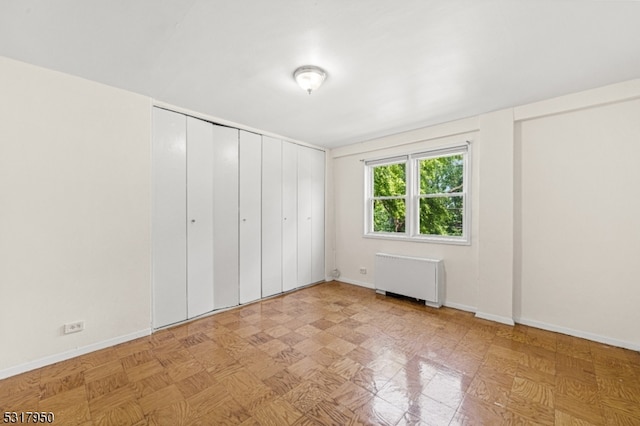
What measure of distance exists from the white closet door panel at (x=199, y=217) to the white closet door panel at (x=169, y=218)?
67 millimetres

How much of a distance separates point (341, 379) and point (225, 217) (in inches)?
94.8

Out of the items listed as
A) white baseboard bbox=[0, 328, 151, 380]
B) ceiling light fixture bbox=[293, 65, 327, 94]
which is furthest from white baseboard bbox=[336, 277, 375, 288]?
ceiling light fixture bbox=[293, 65, 327, 94]

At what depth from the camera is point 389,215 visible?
4.46m

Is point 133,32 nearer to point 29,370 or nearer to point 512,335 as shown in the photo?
point 29,370

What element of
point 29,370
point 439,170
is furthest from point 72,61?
point 439,170

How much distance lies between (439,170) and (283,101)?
2.44m

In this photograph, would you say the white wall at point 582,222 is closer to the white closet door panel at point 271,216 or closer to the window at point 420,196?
the window at point 420,196

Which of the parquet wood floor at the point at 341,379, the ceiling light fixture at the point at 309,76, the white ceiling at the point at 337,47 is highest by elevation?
the white ceiling at the point at 337,47

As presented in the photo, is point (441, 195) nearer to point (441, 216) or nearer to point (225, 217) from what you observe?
point (441, 216)

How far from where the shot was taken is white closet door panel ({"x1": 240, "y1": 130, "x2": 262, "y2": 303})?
3.74 m

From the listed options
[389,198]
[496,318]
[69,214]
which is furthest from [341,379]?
[389,198]

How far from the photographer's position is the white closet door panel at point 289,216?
4309mm

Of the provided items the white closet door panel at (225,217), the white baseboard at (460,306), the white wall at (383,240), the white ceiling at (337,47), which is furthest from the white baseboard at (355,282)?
the white ceiling at (337,47)

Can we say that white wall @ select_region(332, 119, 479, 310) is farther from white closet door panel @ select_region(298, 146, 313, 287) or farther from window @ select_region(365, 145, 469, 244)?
white closet door panel @ select_region(298, 146, 313, 287)
